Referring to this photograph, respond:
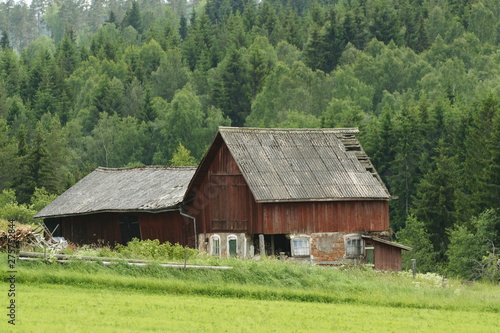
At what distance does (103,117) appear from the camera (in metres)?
126

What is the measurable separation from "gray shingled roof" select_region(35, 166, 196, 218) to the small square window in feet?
19.1

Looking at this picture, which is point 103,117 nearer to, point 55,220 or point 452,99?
point 452,99

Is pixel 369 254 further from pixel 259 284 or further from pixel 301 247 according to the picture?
pixel 259 284

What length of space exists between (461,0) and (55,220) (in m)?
115

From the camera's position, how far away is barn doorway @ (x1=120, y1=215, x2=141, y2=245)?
51781mm

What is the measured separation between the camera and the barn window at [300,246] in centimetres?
4644

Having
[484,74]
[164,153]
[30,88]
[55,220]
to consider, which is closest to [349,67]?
[484,74]

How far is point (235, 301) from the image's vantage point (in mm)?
30062

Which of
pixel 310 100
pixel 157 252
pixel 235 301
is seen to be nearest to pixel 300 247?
pixel 157 252

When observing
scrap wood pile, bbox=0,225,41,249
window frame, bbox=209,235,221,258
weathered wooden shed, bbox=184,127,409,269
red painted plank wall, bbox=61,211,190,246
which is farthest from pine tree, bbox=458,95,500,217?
scrap wood pile, bbox=0,225,41,249

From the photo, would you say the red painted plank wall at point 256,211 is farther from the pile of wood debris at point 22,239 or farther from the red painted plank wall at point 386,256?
the pile of wood debris at point 22,239

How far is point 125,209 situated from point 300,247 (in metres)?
8.84

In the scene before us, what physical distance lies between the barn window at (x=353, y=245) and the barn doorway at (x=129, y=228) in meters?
10.8

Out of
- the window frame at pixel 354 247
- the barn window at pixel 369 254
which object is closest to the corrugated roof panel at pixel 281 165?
the window frame at pixel 354 247
